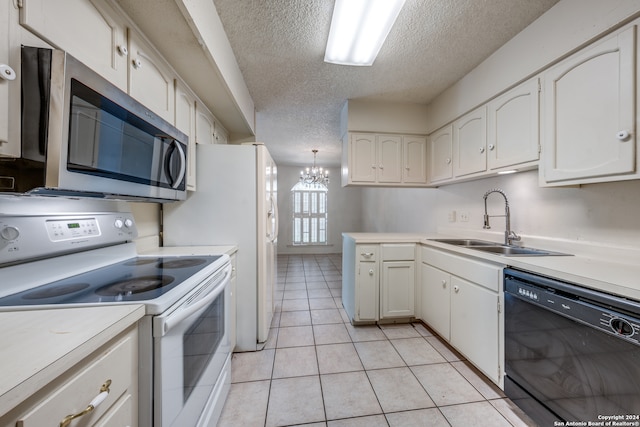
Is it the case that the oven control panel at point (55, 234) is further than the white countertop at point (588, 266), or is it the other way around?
the white countertop at point (588, 266)

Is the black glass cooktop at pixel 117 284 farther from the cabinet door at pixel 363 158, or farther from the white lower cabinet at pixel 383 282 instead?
the cabinet door at pixel 363 158

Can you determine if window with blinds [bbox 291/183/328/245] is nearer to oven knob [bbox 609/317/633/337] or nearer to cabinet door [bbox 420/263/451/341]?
cabinet door [bbox 420/263/451/341]

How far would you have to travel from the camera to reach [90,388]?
22.0 inches

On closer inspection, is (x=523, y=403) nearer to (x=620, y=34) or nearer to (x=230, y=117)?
(x=620, y=34)

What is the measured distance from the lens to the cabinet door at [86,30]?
2.40 feet

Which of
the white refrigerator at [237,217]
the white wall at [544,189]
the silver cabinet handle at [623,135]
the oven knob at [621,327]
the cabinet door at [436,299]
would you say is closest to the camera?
the oven knob at [621,327]

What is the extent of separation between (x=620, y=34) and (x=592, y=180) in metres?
0.70

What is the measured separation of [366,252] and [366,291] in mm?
387

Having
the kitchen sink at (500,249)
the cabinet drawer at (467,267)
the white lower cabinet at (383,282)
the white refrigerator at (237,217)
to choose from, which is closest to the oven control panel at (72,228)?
the white refrigerator at (237,217)

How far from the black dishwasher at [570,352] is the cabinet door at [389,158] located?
158cm

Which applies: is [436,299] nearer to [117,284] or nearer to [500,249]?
[500,249]

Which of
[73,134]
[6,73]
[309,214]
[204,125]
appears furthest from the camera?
[309,214]

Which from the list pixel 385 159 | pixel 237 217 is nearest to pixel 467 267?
pixel 385 159

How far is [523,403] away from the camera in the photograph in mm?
1294
